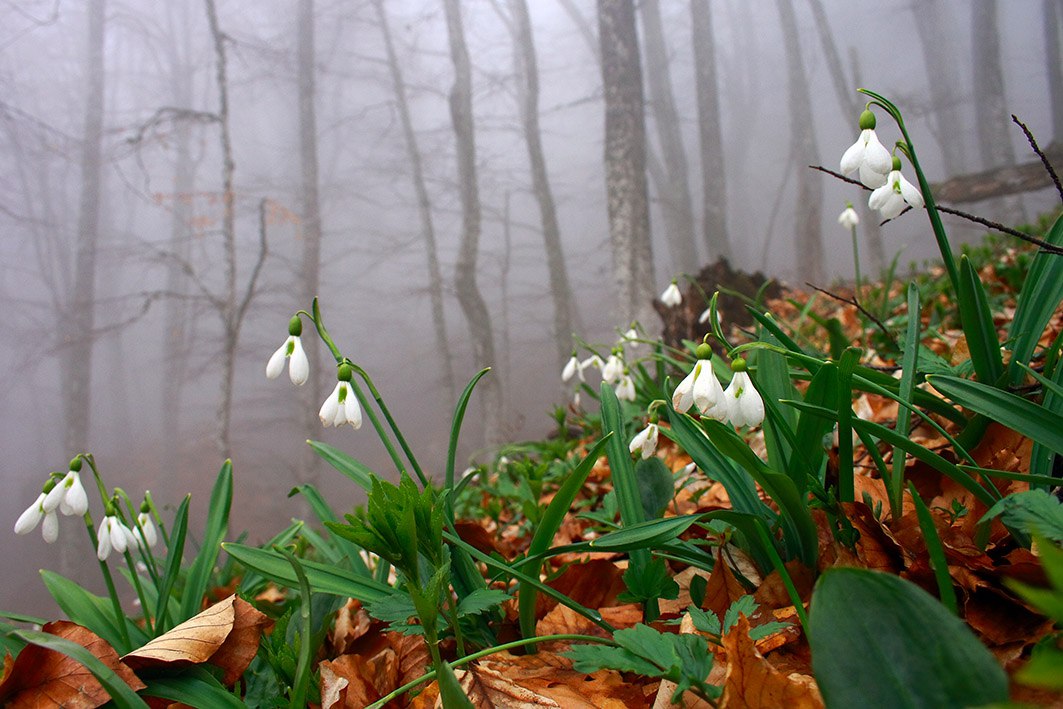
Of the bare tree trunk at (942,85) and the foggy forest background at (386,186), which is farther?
the bare tree trunk at (942,85)

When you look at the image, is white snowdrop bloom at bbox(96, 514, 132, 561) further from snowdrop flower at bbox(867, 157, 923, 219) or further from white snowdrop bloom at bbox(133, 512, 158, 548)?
snowdrop flower at bbox(867, 157, 923, 219)

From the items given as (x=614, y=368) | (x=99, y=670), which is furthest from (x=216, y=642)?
(x=614, y=368)

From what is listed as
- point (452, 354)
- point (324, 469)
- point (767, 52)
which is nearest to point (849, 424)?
point (452, 354)

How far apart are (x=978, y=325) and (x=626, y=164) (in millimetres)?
4813

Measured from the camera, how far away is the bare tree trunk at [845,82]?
6672mm

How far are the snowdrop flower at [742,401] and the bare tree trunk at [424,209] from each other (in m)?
5.71

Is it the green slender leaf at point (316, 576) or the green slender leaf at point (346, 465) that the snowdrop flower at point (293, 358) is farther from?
the green slender leaf at point (316, 576)

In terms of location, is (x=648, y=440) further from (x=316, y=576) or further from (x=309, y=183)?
(x=309, y=183)

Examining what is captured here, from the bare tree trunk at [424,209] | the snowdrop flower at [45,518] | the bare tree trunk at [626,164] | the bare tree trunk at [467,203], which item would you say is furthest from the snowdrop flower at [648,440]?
the bare tree trunk at [424,209]

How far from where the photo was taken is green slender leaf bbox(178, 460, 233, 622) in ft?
3.24

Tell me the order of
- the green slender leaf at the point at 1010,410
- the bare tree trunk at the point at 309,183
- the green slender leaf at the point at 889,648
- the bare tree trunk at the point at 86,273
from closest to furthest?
1. the green slender leaf at the point at 889,648
2. the green slender leaf at the point at 1010,410
3. the bare tree trunk at the point at 86,273
4. the bare tree trunk at the point at 309,183

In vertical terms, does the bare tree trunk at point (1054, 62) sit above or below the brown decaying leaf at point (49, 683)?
above

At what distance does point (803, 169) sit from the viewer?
23.6 ft

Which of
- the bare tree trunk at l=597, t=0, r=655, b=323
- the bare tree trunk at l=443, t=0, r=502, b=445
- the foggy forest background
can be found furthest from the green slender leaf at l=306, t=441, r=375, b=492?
the bare tree trunk at l=443, t=0, r=502, b=445
